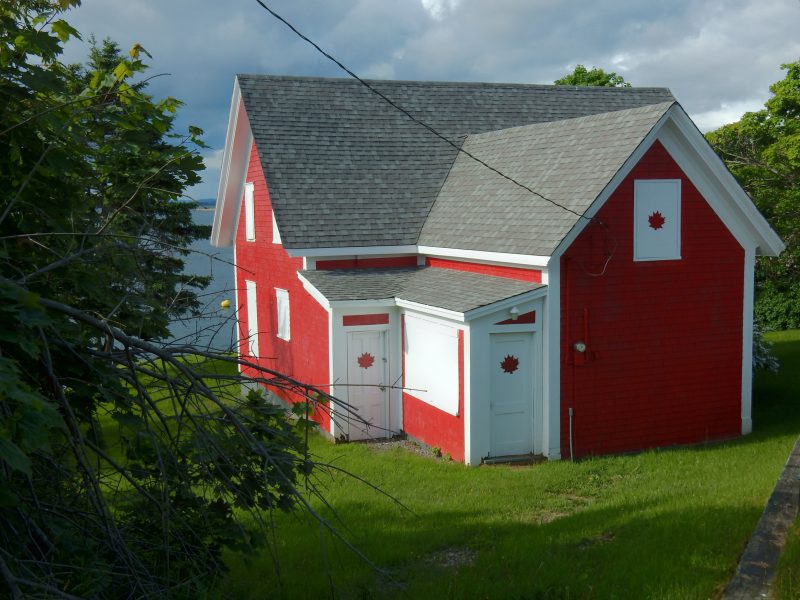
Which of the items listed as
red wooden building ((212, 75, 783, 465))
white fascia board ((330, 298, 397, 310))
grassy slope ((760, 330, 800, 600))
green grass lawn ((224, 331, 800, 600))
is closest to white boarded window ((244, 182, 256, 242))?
red wooden building ((212, 75, 783, 465))

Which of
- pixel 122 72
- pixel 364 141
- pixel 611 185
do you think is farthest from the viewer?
pixel 364 141

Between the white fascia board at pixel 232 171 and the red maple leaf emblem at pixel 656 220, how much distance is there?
32.4 ft

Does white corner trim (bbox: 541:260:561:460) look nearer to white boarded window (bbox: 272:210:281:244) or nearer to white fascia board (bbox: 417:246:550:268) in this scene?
white fascia board (bbox: 417:246:550:268)

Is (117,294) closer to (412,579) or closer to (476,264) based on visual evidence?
(412,579)

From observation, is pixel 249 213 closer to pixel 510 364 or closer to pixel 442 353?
pixel 442 353

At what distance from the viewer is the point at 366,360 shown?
16.2 m

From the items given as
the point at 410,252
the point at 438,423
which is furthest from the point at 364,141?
the point at 438,423

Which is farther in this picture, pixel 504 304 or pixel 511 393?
pixel 511 393

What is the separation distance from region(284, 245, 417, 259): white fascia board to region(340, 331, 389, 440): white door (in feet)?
6.67

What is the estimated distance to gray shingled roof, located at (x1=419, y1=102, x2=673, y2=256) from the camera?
14.1 m

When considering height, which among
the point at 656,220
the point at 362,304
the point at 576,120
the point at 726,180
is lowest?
the point at 362,304

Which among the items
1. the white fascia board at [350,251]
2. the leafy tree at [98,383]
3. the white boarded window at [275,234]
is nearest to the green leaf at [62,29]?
the leafy tree at [98,383]

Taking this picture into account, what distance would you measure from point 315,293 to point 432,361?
9.16 feet

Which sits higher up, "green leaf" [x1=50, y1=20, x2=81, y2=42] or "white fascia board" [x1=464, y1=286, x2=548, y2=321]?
"green leaf" [x1=50, y1=20, x2=81, y2=42]
